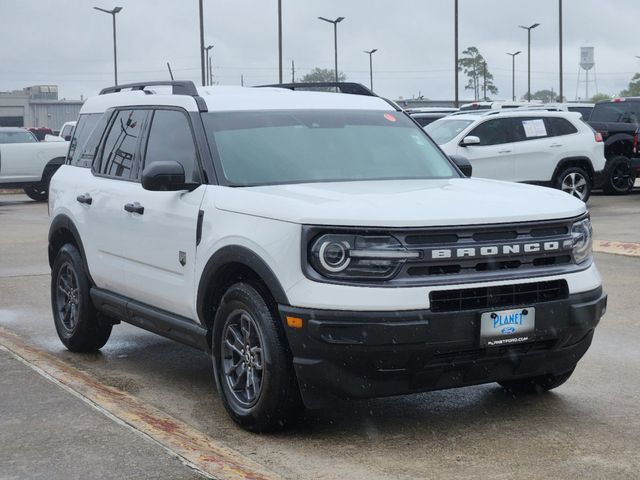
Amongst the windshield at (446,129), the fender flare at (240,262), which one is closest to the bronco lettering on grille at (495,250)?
the fender flare at (240,262)

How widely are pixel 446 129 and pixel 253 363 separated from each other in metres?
15.0

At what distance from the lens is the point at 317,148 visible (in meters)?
6.37

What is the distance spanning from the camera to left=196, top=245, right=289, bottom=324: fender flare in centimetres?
517

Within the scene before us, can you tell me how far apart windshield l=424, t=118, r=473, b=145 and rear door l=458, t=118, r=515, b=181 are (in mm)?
274

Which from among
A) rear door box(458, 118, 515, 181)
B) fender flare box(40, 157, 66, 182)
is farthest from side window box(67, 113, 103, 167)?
fender flare box(40, 157, 66, 182)

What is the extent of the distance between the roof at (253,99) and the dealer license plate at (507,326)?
A: 211 centimetres

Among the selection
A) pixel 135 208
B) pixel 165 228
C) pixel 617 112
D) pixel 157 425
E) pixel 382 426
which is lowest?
pixel 382 426

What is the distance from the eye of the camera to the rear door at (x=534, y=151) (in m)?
19.7

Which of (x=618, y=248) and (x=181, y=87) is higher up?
(x=181, y=87)

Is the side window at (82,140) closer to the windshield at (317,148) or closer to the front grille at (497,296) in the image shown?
the windshield at (317,148)

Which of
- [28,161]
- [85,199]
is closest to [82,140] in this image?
[85,199]

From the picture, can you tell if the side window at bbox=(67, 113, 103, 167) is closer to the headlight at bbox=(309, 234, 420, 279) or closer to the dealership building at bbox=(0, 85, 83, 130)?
the headlight at bbox=(309, 234, 420, 279)

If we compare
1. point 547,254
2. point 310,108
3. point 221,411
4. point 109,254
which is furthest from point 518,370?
point 109,254

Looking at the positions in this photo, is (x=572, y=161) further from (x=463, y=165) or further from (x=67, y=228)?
(x=67, y=228)
